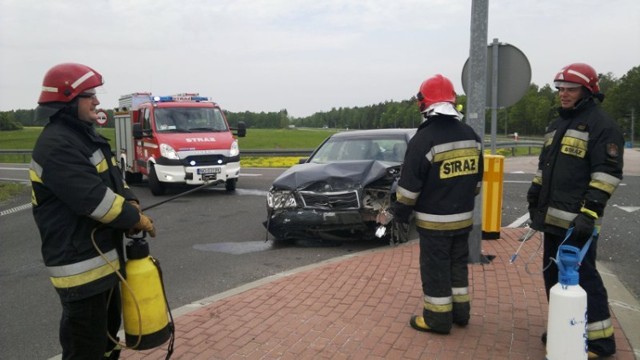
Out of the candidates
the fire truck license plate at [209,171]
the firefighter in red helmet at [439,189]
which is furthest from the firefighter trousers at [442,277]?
the fire truck license plate at [209,171]

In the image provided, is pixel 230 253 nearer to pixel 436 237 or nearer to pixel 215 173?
pixel 436 237

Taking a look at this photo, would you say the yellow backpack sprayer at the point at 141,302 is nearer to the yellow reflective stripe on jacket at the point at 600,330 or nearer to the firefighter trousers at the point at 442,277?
the firefighter trousers at the point at 442,277

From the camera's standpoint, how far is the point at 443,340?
387 centimetres

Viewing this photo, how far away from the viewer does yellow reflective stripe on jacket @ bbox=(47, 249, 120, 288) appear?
275 cm

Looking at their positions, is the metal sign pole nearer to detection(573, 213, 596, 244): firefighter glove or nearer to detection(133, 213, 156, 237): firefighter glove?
detection(573, 213, 596, 244): firefighter glove

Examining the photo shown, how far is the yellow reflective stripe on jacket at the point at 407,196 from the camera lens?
3.88 metres

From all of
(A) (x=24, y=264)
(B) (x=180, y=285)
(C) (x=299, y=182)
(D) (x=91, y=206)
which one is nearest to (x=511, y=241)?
(C) (x=299, y=182)

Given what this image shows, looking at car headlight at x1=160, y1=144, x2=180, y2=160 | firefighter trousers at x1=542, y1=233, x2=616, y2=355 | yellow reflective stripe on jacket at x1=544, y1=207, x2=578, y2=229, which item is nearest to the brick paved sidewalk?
firefighter trousers at x1=542, y1=233, x2=616, y2=355

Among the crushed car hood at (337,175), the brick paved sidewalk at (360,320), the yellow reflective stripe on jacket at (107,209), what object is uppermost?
the yellow reflective stripe on jacket at (107,209)

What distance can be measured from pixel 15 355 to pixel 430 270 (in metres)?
3.33

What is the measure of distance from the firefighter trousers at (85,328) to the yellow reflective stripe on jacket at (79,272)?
0.12 metres

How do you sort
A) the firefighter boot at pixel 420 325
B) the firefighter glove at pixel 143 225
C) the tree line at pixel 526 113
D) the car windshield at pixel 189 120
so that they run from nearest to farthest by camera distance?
the firefighter glove at pixel 143 225
the firefighter boot at pixel 420 325
the car windshield at pixel 189 120
the tree line at pixel 526 113

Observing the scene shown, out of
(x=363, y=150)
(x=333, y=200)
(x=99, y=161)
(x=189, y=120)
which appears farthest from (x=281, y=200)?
(x=189, y=120)

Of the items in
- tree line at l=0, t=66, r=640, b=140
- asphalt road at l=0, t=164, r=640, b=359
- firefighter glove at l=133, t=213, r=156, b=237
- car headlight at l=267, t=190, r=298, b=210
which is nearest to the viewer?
firefighter glove at l=133, t=213, r=156, b=237
